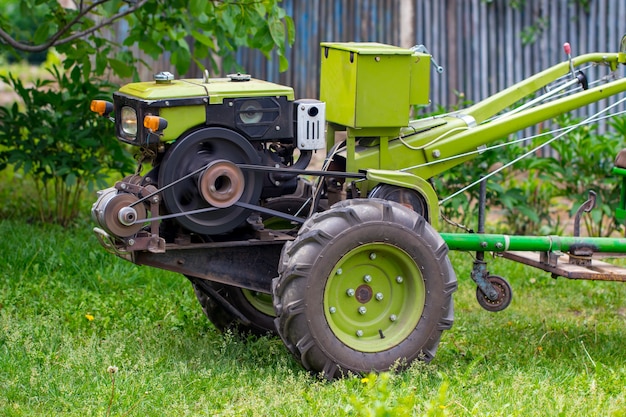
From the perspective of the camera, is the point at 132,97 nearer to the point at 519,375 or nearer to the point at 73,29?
the point at 519,375

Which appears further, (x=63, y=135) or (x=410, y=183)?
(x=63, y=135)

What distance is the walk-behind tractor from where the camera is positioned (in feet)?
16.1

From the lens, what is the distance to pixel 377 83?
526 cm

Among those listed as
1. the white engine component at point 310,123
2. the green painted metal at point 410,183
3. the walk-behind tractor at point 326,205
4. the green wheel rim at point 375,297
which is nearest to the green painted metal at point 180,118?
the walk-behind tractor at point 326,205

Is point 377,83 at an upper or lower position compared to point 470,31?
lower

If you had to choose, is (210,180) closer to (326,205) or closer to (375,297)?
(326,205)

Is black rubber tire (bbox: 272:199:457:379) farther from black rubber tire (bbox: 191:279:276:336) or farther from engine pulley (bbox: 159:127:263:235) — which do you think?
black rubber tire (bbox: 191:279:276:336)

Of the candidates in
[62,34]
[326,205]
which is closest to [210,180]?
[326,205]

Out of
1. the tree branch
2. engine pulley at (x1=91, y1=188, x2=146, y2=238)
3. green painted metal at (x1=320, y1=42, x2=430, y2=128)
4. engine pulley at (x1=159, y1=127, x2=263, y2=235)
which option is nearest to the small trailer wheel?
green painted metal at (x1=320, y1=42, x2=430, y2=128)

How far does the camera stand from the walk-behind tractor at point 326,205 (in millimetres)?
4918

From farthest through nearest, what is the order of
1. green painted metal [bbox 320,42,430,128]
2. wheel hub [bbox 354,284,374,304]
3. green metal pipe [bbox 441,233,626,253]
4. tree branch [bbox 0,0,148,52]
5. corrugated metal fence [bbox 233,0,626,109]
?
corrugated metal fence [bbox 233,0,626,109], tree branch [bbox 0,0,148,52], green metal pipe [bbox 441,233,626,253], green painted metal [bbox 320,42,430,128], wheel hub [bbox 354,284,374,304]

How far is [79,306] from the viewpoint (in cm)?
632

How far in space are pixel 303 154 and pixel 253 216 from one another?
44 cm

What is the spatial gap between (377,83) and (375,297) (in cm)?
113
